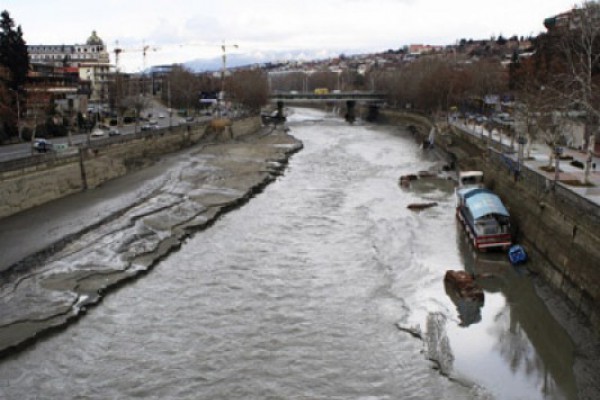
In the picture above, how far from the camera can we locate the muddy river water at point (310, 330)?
664 inches

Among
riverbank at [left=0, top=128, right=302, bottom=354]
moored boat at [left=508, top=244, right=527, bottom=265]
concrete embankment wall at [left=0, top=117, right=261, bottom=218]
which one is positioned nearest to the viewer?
riverbank at [left=0, top=128, right=302, bottom=354]

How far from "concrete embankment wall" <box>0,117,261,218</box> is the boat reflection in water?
25812mm

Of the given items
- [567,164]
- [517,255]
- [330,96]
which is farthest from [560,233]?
[330,96]

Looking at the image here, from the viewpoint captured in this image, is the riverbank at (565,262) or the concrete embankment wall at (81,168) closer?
the riverbank at (565,262)

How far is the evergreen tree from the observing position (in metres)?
58.3

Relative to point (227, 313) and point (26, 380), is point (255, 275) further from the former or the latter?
point (26, 380)

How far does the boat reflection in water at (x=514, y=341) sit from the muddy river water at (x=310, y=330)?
0.06m

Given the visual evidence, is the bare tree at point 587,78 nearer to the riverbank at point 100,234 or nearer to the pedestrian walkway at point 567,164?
the pedestrian walkway at point 567,164

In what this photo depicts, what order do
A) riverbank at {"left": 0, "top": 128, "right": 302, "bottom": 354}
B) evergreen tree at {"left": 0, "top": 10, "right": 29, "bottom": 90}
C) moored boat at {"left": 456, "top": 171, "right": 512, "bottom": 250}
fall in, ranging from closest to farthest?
riverbank at {"left": 0, "top": 128, "right": 302, "bottom": 354}
moored boat at {"left": 456, "top": 171, "right": 512, "bottom": 250}
evergreen tree at {"left": 0, "top": 10, "right": 29, "bottom": 90}

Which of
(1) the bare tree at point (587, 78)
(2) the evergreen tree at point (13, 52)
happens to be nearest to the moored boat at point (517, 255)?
(1) the bare tree at point (587, 78)

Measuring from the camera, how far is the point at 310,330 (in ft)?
65.8

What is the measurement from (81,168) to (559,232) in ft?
106

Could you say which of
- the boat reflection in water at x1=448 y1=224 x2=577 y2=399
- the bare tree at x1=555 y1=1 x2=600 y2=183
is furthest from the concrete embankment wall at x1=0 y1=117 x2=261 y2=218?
the bare tree at x1=555 y1=1 x2=600 y2=183

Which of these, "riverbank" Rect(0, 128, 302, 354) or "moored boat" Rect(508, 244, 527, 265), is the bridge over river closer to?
"riverbank" Rect(0, 128, 302, 354)
